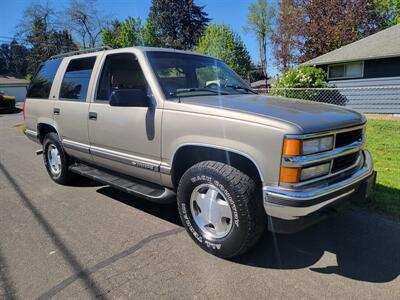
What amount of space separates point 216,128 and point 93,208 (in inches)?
95.2

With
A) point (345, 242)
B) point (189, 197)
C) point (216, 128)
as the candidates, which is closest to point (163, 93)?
point (216, 128)

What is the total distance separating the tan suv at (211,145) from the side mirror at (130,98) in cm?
1

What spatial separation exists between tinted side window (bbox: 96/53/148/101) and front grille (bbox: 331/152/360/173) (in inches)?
82.4

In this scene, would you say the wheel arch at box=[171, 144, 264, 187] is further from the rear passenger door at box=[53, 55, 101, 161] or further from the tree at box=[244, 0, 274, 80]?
the tree at box=[244, 0, 274, 80]

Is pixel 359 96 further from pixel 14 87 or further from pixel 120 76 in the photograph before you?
pixel 14 87

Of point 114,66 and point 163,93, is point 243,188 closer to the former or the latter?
point 163,93

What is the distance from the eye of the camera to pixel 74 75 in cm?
500

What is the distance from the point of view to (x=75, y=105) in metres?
4.73

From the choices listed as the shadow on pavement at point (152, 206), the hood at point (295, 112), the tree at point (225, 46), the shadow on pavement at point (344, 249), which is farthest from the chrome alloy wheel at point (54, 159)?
the tree at point (225, 46)

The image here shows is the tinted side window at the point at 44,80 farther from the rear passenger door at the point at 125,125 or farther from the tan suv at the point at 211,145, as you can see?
the rear passenger door at the point at 125,125

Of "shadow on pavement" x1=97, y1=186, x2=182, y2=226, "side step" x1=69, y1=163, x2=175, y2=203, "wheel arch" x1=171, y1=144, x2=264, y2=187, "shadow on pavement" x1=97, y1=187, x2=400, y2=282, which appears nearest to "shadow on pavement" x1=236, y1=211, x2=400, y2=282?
"shadow on pavement" x1=97, y1=187, x2=400, y2=282

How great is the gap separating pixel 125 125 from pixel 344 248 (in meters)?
2.68

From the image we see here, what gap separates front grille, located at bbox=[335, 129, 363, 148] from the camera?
304 centimetres

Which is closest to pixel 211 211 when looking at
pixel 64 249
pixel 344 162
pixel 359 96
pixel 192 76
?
pixel 344 162
